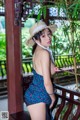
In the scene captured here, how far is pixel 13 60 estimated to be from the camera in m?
2.48

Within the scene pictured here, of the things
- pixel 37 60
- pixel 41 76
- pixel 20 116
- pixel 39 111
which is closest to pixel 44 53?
pixel 37 60

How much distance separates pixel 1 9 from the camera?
484 centimetres

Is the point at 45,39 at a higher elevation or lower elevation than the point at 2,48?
higher

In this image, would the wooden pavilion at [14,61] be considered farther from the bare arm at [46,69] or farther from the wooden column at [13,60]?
the bare arm at [46,69]

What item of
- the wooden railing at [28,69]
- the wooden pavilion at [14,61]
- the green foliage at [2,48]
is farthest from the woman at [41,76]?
the green foliage at [2,48]

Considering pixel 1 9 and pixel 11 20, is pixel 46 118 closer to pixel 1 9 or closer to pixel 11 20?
pixel 11 20

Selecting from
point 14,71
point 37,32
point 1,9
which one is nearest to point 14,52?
point 14,71

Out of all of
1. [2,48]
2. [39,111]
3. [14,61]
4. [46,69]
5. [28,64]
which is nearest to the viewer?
[46,69]

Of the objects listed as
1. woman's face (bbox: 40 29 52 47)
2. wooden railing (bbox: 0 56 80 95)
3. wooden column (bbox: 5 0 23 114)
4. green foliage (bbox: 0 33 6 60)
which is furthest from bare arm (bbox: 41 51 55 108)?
green foliage (bbox: 0 33 6 60)

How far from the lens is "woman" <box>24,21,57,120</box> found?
2.03 metres

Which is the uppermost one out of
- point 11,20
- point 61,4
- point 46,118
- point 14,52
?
point 61,4

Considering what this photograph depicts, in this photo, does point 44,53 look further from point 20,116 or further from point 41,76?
point 20,116

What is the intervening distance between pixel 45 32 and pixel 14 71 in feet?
2.02

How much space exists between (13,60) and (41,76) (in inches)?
19.8
